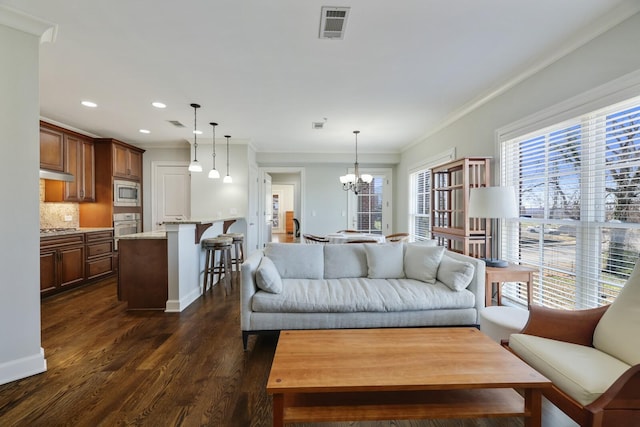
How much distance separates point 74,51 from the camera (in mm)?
2395

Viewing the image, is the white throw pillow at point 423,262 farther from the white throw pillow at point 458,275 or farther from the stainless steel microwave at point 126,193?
the stainless steel microwave at point 126,193

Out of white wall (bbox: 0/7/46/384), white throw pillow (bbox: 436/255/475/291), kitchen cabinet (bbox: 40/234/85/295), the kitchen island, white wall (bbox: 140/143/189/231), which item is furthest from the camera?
white wall (bbox: 140/143/189/231)

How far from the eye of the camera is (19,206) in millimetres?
1950

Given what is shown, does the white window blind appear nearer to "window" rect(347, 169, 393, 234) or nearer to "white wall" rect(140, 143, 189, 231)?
"window" rect(347, 169, 393, 234)

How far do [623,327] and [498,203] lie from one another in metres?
1.28

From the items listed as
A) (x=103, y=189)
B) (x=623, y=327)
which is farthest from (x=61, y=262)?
(x=623, y=327)

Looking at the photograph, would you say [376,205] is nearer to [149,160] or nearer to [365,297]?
[365,297]

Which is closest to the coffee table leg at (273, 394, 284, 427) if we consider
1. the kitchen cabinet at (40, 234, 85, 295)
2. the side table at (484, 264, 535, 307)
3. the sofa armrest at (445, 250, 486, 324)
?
the sofa armrest at (445, 250, 486, 324)

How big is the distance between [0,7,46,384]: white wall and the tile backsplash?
3.10m

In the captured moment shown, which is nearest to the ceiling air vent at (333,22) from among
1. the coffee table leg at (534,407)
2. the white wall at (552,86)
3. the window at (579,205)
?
the white wall at (552,86)

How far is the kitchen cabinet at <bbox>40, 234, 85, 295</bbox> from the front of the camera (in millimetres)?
3656

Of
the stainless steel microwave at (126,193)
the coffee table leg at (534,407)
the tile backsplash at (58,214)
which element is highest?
the stainless steel microwave at (126,193)

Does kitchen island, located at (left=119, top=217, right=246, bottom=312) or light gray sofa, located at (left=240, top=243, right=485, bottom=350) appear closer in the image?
light gray sofa, located at (left=240, top=243, right=485, bottom=350)

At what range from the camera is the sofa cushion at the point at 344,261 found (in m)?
2.90
